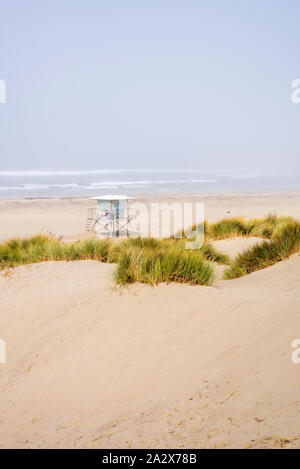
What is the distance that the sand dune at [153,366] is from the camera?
370 cm

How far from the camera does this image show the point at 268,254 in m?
8.51

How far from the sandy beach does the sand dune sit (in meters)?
0.01

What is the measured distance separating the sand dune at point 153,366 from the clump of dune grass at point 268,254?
767mm

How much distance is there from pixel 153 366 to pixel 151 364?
51 mm

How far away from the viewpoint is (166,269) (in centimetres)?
663

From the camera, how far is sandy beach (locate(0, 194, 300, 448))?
3697 millimetres

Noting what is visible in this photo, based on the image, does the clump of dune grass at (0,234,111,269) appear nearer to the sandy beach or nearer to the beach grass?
the beach grass

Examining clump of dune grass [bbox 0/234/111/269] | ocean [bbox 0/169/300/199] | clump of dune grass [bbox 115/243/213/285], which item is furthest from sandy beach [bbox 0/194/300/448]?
ocean [bbox 0/169/300/199]

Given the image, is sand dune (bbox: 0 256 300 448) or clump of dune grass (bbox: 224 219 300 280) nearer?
sand dune (bbox: 0 256 300 448)

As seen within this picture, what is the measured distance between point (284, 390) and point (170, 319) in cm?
203

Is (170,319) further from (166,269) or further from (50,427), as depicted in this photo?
(50,427)

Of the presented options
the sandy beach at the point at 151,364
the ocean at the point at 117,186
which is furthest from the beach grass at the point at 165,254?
the ocean at the point at 117,186

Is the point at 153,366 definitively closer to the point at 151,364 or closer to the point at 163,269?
the point at 151,364

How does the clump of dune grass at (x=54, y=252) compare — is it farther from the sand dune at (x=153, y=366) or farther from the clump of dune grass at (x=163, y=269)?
the clump of dune grass at (x=163, y=269)
